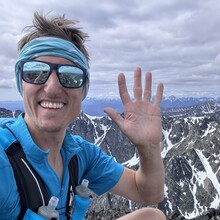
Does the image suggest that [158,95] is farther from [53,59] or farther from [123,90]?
[53,59]

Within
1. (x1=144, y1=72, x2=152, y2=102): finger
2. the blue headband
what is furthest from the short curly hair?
(x1=144, y1=72, x2=152, y2=102): finger

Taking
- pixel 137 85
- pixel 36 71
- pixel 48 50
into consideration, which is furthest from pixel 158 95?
pixel 36 71

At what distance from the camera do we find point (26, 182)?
471cm

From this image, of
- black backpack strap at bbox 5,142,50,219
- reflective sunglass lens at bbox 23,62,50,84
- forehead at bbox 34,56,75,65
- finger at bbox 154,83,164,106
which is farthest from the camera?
finger at bbox 154,83,164,106

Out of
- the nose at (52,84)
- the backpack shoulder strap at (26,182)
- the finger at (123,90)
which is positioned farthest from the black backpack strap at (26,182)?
the finger at (123,90)

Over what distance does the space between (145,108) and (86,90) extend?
1.37 m

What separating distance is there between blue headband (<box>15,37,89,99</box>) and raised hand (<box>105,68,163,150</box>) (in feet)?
3.84

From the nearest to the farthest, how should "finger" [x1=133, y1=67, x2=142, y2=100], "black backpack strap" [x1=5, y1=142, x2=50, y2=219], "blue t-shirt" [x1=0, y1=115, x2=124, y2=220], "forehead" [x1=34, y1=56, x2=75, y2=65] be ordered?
"blue t-shirt" [x1=0, y1=115, x2=124, y2=220], "black backpack strap" [x1=5, y1=142, x2=50, y2=219], "forehead" [x1=34, y1=56, x2=75, y2=65], "finger" [x1=133, y1=67, x2=142, y2=100]

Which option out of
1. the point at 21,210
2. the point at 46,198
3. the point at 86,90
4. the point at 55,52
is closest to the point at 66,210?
the point at 46,198

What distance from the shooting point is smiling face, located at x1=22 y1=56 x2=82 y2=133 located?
5.35 m

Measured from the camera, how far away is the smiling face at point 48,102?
5.35m

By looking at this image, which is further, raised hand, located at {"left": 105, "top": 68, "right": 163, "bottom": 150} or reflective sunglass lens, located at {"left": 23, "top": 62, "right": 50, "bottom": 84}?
raised hand, located at {"left": 105, "top": 68, "right": 163, "bottom": 150}

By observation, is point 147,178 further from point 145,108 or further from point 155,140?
point 145,108

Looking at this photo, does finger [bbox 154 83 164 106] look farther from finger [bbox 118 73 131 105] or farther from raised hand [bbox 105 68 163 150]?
finger [bbox 118 73 131 105]
